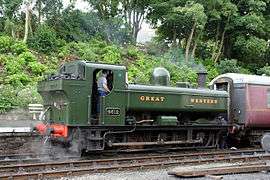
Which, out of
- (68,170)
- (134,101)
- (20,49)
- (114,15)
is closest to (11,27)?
(20,49)

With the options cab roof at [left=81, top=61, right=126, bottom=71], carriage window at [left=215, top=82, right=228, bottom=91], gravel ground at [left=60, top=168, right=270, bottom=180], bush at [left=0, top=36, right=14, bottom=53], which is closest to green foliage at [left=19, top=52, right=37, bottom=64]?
bush at [left=0, top=36, right=14, bottom=53]

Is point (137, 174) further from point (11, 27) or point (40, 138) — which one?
point (11, 27)

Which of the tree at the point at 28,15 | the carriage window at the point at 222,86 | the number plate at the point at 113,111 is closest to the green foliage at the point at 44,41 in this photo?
the tree at the point at 28,15

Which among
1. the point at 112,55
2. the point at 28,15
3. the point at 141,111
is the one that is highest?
the point at 28,15

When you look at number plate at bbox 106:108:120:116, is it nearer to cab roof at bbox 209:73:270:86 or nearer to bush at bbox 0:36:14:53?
cab roof at bbox 209:73:270:86

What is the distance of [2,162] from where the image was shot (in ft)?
38.9

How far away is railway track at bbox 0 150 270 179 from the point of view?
33.4ft

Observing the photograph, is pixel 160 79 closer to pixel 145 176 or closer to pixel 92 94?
pixel 92 94

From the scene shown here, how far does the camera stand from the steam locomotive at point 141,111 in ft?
41.5

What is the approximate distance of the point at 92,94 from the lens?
13219 mm

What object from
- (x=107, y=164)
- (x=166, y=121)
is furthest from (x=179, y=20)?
(x=107, y=164)

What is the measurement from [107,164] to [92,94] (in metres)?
2.23

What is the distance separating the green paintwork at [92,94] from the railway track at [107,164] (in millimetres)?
1261

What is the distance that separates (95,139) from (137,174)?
2371 millimetres
